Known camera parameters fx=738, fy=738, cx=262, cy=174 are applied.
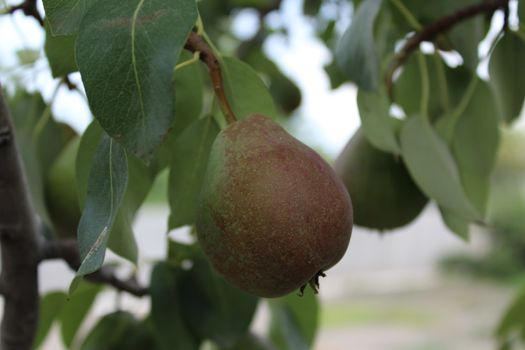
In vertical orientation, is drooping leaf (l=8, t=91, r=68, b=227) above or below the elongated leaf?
below

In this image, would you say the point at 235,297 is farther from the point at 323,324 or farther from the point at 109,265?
the point at 323,324

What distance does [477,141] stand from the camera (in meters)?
0.93

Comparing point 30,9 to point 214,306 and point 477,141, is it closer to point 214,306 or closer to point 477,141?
point 214,306

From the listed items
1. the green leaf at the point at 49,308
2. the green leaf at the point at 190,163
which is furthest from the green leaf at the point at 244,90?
the green leaf at the point at 49,308

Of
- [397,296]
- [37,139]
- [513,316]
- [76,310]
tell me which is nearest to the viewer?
[37,139]

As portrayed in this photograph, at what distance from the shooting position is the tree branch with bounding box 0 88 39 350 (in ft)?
2.21

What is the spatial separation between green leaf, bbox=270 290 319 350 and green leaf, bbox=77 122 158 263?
0.32m

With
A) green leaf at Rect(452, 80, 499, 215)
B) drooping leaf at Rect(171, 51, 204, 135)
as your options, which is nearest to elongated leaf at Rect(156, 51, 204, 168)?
drooping leaf at Rect(171, 51, 204, 135)

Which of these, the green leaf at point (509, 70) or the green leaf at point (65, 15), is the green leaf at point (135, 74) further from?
the green leaf at point (509, 70)

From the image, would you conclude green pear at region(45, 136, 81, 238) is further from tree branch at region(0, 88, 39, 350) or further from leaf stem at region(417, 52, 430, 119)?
leaf stem at region(417, 52, 430, 119)

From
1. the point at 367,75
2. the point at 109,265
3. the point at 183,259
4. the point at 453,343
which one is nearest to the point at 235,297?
the point at 183,259

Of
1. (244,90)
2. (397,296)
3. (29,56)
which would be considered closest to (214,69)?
(244,90)

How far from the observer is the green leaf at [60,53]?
2.31 feet

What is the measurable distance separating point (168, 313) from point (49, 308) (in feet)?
0.93
